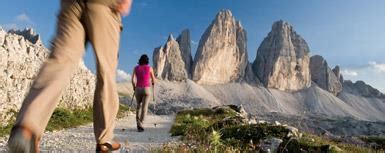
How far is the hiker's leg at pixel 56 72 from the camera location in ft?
12.5

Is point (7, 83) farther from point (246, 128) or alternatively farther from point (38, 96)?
point (38, 96)

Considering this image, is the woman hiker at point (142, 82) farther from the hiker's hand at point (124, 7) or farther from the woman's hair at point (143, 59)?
the hiker's hand at point (124, 7)

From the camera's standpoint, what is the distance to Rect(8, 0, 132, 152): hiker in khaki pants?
375 centimetres

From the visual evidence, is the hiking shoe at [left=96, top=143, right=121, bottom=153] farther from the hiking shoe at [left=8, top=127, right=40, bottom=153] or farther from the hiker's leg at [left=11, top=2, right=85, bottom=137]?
the hiking shoe at [left=8, top=127, right=40, bottom=153]

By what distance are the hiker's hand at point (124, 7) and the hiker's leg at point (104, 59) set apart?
6 centimetres

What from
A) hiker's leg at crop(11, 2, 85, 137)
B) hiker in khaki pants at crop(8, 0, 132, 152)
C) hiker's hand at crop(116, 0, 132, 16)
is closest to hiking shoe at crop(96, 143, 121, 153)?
hiker in khaki pants at crop(8, 0, 132, 152)

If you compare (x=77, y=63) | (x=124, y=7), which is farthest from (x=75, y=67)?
(x=124, y=7)

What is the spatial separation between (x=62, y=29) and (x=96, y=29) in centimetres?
32

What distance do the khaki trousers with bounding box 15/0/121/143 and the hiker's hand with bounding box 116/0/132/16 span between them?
0.19 ft

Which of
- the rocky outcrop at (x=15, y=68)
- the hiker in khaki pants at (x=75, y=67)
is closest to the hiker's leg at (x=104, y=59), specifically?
the hiker in khaki pants at (x=75, y=67)

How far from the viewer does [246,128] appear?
37.9 ft

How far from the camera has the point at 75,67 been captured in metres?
4.31

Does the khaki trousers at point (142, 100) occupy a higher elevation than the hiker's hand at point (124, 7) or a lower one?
lower

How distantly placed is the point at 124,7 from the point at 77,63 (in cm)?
81
